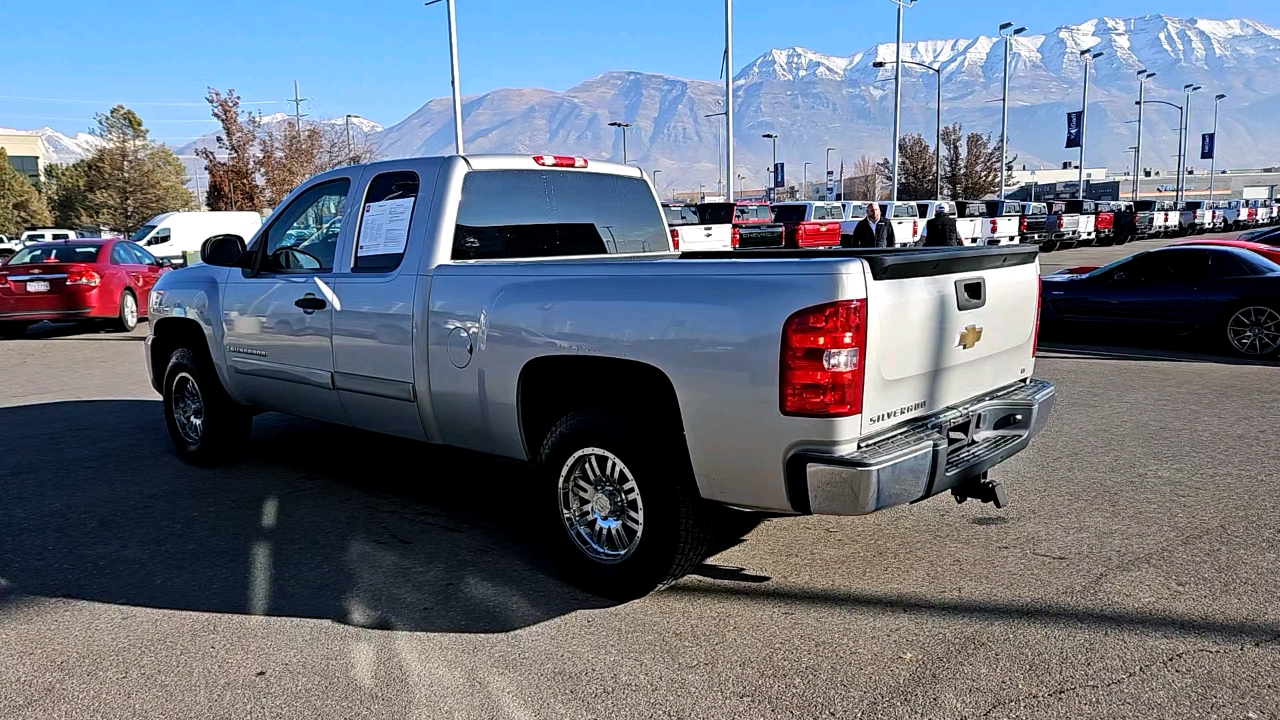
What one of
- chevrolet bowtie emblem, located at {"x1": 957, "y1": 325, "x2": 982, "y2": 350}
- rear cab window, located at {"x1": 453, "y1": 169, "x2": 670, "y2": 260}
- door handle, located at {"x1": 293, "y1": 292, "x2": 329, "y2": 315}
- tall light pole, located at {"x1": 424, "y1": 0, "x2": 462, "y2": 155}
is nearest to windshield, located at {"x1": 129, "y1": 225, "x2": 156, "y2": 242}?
tall light pole, located at {"x1": 424, "y1": 0, "x2": 462, "y2": 155}

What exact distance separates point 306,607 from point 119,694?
0.85 metres

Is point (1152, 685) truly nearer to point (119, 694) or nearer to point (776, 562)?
point (776, 562)

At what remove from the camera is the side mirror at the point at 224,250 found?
6.24 metres

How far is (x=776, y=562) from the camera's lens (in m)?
4.82

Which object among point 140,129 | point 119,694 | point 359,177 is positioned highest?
point 140,129

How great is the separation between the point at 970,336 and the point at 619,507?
1.67m

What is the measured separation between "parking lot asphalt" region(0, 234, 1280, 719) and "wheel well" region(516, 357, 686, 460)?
0.71 m

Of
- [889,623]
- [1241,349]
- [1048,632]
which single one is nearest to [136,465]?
[889,623]

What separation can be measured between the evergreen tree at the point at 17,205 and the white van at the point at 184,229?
4567cm

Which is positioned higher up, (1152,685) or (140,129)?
(140,129)

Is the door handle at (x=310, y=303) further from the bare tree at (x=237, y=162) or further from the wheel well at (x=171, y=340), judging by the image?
the bare tree at (x=237, y=162)

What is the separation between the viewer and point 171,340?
7250 mm

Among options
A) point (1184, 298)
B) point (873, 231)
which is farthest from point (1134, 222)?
point (1184, 298)

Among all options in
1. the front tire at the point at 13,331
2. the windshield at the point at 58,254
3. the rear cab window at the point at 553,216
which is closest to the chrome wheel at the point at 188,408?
the rear cab window at the point at 553,216
